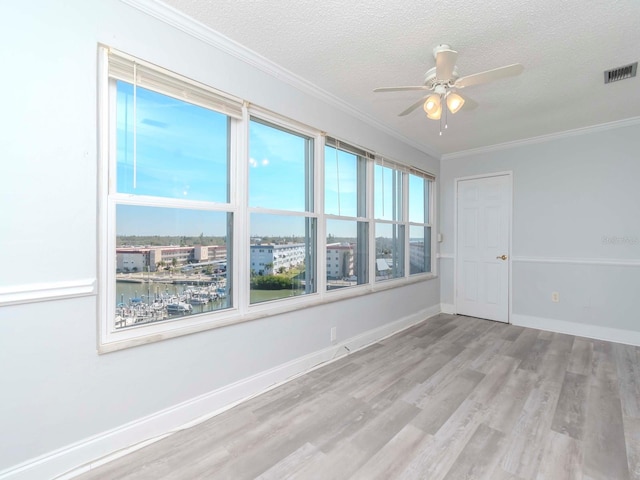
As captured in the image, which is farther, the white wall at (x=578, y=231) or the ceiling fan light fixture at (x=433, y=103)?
the white wall at (x=578, y=231)

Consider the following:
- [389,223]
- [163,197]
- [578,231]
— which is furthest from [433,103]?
[578,231]

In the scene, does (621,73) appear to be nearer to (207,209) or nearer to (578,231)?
(578,231)

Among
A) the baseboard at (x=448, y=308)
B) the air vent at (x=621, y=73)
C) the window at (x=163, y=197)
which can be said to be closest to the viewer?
the window at (x=163, y=197)

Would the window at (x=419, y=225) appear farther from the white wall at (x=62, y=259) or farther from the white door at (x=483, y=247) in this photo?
the white wall at (x=62, y=259)

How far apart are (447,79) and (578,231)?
10.4ft

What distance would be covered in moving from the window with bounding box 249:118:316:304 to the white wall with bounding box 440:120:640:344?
10.6ft

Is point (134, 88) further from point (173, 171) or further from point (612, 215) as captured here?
point (612, 215)

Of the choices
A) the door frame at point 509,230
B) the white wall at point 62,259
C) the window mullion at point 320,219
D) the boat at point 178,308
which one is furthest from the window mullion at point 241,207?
the door frame at point 509,230

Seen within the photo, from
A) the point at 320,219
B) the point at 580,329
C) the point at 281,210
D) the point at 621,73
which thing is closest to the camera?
the point at 621,73

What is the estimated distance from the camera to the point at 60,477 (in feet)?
4.99

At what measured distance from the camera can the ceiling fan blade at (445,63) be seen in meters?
1.95

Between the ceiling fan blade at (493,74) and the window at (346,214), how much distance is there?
1.34 metres

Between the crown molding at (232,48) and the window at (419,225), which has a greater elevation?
the crown molding at (232,48)

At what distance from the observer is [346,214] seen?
332 cm
